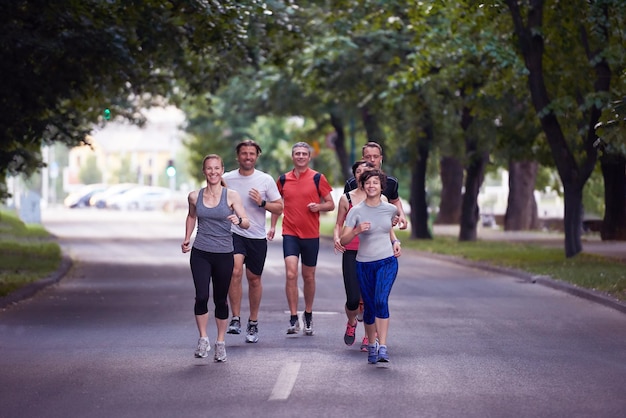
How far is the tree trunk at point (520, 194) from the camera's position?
1973 inches

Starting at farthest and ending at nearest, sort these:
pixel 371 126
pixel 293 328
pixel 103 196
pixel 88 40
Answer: pixel 103 196 → pixel 371 126 → pixel 88 40 → pixel 293 328

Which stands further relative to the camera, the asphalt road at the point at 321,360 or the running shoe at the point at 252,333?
the running shoe at the point at 252,333

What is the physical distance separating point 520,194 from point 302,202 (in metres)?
36.7

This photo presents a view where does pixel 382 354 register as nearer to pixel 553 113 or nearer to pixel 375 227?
pixel 375 227

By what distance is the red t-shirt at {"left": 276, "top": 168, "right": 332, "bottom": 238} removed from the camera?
1445 centimetres

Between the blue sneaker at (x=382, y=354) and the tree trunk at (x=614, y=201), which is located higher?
the tree trunk at (x=614, y=201)

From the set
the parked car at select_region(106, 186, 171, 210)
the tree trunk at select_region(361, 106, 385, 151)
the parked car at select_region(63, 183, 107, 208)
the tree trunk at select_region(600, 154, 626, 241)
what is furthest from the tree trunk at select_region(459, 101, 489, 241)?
the parked car at select_region(63, 183, 107, 208)

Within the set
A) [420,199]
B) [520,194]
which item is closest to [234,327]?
[420,199]

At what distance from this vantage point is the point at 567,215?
94.5ft

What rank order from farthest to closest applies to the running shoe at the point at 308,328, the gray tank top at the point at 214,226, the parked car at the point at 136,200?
1. the parked car at the point at 136,200
2. the running shoe at the point at 308,328
3. the gray tank top at the point at 214,226

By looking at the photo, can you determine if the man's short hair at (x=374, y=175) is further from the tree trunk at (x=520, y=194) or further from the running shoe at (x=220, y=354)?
the tree trunk at (x=520, y=194)

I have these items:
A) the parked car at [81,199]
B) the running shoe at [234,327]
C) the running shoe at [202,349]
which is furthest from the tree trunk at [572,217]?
the parked car at [81,199]

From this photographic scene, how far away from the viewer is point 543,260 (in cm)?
2889

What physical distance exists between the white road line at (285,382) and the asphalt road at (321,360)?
11mm
